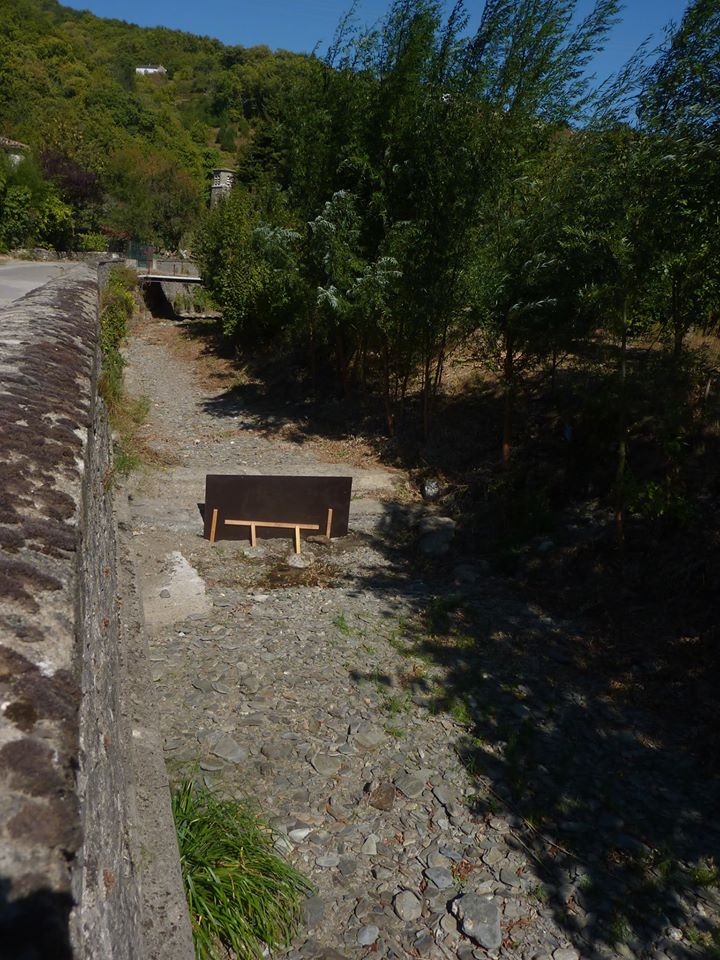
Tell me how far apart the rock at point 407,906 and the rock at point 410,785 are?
2.14 ft

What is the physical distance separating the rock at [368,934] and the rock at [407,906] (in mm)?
152

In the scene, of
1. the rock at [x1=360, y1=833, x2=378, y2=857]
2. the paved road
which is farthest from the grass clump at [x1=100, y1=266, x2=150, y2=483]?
the rock at [x1=360, y1=833, x2=378, y2=857]

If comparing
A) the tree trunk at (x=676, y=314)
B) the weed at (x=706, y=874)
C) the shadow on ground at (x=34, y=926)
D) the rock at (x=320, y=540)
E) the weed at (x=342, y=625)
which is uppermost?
the tree trunk at (x=676, y=314)

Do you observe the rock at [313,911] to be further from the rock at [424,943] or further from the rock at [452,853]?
the rock at [452,853]

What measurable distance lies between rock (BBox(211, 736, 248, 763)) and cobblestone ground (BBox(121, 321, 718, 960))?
0.01 metres

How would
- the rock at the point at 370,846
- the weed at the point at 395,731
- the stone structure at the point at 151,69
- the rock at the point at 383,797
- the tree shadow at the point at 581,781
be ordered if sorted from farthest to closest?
1. the stone structure at the point at 151,69
2. the weed at the point at 395,731
3. the rock at the point at 383,797
4. the rock at the point at 370,846
5. the tree shadow at the point at 581,781

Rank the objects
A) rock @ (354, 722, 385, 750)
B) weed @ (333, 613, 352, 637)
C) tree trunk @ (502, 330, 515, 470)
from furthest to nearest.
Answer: tree trunk @ (502, 330, 515, 470), weed @ (333, 613, 352, 637), rock @ (354, 722, 385, 750)

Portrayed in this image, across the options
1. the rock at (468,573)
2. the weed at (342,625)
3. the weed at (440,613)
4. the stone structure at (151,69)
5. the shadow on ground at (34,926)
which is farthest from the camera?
the stone structure at (151,69)

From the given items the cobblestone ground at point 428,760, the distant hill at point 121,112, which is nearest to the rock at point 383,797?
the cobblestone ground at point 428,760

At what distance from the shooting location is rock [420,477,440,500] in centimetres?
939

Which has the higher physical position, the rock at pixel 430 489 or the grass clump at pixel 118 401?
the grass clump at pixel 118 401

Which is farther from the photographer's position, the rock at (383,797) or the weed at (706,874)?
the rock at (383,797)

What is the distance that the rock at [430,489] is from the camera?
9.39 m

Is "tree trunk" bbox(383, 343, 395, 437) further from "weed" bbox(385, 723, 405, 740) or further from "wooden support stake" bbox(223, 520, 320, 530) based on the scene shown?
"weed" bbox(385, 723, 405, 740)
